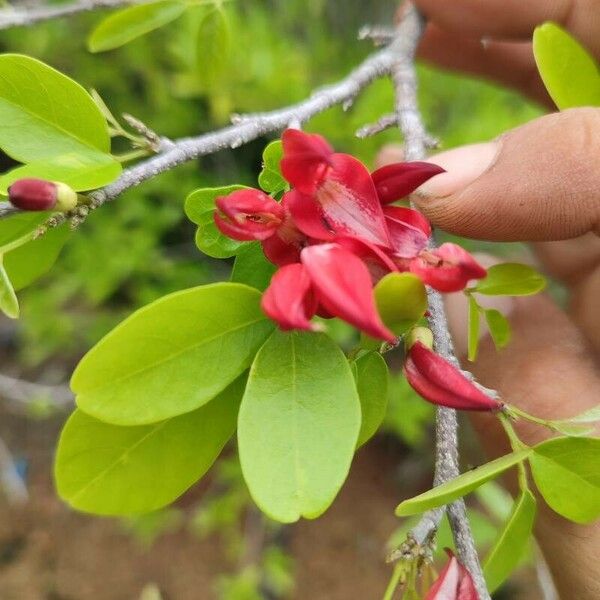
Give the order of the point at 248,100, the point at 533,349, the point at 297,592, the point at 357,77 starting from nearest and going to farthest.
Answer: the point at 357,77 < the point at 533,349 < the point at 248,100 < the point at 297,592

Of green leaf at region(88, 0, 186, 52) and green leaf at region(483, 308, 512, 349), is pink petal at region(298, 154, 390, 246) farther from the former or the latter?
green leaf at region(88, 0, 186, 52)

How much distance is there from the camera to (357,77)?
40.5 inches

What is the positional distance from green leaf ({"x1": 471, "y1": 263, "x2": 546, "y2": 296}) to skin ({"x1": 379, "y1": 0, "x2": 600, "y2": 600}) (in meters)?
0.08

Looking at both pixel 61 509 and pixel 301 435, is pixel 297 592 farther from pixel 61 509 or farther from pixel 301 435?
pixel 301 435

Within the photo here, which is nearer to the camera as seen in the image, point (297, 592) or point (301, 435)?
point (301, 435)

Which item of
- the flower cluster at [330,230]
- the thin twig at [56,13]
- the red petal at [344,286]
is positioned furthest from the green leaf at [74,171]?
the thin twig at [56,13]

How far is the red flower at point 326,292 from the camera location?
494 millimetres

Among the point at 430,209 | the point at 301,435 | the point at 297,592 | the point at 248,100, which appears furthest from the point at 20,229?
the point at 297,592

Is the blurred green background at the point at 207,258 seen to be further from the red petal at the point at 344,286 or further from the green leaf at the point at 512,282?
the red petal at the point at 344,286

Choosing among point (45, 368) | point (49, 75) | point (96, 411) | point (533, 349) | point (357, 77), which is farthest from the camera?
point (45, 368)

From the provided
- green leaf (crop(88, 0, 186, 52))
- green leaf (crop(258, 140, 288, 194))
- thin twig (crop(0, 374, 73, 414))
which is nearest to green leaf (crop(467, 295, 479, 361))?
green leaf (crop(258, 140, 288, 194))

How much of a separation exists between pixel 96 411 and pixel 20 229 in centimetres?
24

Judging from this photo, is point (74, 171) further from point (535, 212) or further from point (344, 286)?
point (535, 212)

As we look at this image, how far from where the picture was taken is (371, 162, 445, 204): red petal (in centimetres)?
62
